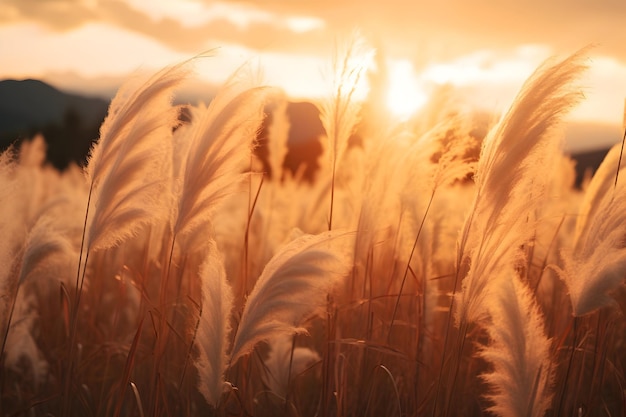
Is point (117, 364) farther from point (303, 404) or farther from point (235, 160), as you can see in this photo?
point (235, 160)

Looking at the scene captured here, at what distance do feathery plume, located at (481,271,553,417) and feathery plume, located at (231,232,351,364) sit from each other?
0.51 metres

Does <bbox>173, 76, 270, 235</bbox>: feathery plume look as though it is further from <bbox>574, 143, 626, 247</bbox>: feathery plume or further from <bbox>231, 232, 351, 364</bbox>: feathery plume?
<bbox>574, 143, 626, 247</bbox>: feathery plume

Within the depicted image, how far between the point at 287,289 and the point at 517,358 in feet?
2.31

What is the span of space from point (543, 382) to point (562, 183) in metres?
4.46

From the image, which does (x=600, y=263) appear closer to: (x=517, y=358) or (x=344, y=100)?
(x=517, y=358)

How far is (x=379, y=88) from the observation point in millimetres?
3611

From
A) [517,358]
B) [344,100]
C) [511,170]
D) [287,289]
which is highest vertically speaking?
[344,100]

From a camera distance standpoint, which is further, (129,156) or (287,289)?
(129,156)

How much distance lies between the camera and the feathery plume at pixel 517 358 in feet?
6.36

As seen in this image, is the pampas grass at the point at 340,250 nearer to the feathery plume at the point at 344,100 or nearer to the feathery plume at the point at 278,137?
the feathery plume at the point at 344,100

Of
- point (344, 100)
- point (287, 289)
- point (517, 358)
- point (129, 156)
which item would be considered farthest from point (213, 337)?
point (344, 100)

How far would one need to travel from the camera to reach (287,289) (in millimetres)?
1861

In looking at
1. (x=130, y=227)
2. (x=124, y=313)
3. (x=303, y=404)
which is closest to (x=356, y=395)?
(x=303, y=404)

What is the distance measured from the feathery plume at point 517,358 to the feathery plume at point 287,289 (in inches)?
20.0
